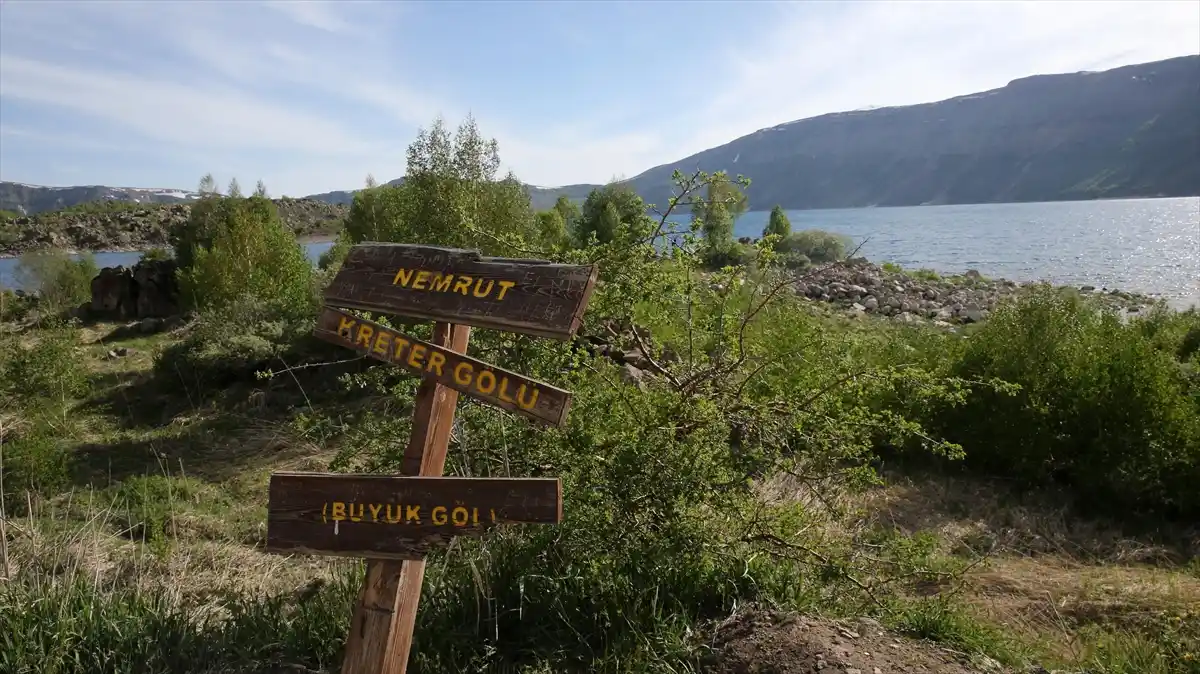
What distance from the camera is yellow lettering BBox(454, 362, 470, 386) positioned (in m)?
2.85

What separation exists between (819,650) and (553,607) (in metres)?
1.30

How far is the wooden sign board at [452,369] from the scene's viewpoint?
2.70 meters

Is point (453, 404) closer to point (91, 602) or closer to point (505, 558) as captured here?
point (505, 558)

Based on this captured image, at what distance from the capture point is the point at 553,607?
12.0 feet

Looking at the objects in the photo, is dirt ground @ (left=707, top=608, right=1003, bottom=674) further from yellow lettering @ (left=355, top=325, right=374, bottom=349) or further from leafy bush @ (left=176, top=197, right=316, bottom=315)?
leafy bush @ (left=176, top=197, right=316, bottom=315)

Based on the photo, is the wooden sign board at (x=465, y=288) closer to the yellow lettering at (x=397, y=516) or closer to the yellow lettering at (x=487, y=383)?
the yellow lettering at (x=487, y=383)

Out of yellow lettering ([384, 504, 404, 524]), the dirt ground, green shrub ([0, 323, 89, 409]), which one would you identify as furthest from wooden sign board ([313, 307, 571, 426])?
green shrub ([0, 323, 89, 409])

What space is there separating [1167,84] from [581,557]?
25649 centimetres

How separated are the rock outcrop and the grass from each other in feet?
65.2

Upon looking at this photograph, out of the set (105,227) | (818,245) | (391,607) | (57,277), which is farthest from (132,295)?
(105,227)

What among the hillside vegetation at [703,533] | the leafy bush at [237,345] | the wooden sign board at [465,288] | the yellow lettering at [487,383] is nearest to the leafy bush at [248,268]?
the leafy bush at [237,345]

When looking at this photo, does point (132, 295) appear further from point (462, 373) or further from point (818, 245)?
A: point (818, 245)

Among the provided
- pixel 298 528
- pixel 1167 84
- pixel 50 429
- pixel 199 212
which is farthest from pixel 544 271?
pixel 1167 84

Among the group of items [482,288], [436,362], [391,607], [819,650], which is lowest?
[819,650]
